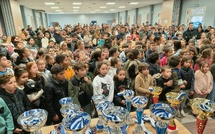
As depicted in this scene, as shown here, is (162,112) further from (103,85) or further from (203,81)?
(203,81)

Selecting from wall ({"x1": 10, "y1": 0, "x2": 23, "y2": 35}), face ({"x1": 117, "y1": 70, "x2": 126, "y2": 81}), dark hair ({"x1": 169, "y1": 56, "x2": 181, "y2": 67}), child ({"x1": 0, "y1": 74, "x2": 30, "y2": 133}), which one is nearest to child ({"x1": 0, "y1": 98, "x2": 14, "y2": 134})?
child ({"x1": 0, "y1": 74, "x2": 30, "y2": 133})

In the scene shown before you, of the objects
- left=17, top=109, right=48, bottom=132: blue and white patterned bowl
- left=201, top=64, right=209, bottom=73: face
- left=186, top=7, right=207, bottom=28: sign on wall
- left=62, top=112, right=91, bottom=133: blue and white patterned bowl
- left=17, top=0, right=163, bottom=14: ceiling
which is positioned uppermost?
left=17, top=0, right=163, bottom=14: ceiling

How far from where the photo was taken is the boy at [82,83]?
1.96 meters

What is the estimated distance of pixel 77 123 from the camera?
954 mm

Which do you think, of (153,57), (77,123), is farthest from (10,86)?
(153,57)

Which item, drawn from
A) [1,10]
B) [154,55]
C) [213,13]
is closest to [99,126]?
[154,55]

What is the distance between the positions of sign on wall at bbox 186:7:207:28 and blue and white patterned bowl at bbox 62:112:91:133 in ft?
28.5

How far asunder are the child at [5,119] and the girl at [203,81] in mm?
2656

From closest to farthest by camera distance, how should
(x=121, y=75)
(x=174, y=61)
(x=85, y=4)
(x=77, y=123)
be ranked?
(x=77, y=123) → (x=121, y=75) → (x=174, y=61) → (x=85, y=4)

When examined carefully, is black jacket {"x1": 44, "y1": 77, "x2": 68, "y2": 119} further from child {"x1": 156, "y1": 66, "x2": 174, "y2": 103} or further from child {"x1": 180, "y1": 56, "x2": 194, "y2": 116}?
child {"x1": 180, "y1": 56, "x2": 194, "y2": 116}

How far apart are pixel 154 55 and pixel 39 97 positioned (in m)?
1.88

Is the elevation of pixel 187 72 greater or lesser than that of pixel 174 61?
lesser

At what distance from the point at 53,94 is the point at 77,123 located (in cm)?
104

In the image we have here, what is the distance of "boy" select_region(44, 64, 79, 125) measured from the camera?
1.82 metres
